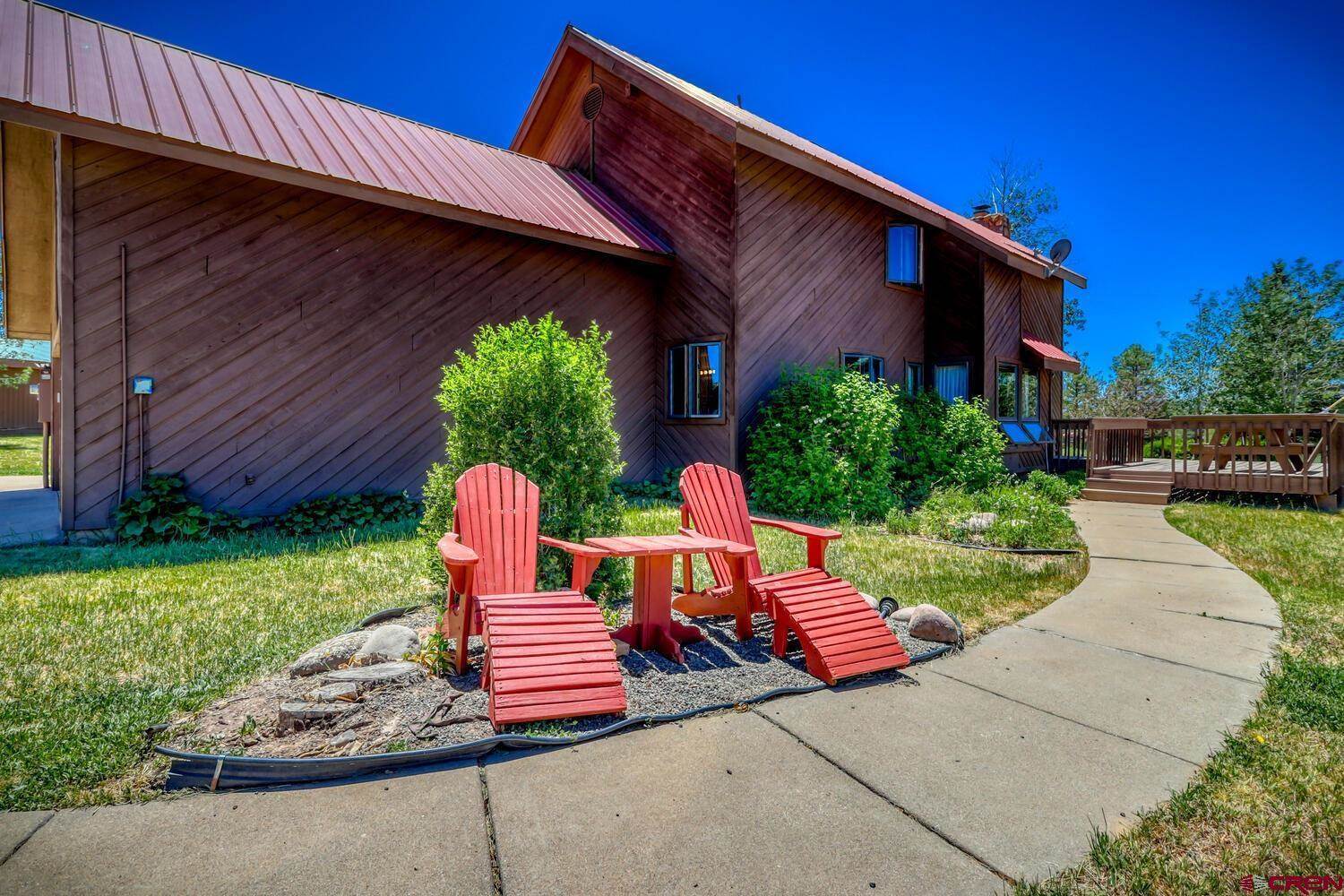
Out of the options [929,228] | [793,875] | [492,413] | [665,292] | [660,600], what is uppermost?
[929,228]

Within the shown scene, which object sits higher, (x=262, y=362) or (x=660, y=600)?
(x=262, y=362)

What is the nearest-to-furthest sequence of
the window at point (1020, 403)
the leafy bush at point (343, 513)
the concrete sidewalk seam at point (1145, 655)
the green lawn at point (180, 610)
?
the green lawn at point (180, 610)
the concrete sidewalk seam at point (1145, 655)
the leafy bush at point (343, 513)
the window at point (1020, 403)

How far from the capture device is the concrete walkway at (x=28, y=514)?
602 cm

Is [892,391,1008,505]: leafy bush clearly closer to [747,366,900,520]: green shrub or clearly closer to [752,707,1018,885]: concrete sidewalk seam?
[747,366,900,520]: green shrub

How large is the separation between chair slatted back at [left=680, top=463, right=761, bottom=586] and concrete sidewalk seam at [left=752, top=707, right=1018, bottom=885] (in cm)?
150

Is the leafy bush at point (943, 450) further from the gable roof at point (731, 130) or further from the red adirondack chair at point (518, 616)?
the red adirondack chair at point (518, 616)

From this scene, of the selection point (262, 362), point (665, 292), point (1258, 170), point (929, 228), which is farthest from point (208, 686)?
point (1258, 170)

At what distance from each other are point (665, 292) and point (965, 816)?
28.9 ft

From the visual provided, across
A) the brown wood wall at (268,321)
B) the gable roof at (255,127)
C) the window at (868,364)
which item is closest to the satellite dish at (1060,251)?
the window at (868,364)

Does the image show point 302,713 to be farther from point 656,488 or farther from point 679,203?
point 679,203

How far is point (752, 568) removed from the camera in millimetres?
3785

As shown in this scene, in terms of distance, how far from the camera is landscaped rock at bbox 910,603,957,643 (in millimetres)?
3574

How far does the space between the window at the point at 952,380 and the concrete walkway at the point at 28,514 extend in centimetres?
1294

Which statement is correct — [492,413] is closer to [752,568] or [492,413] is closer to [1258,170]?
[752,568]
